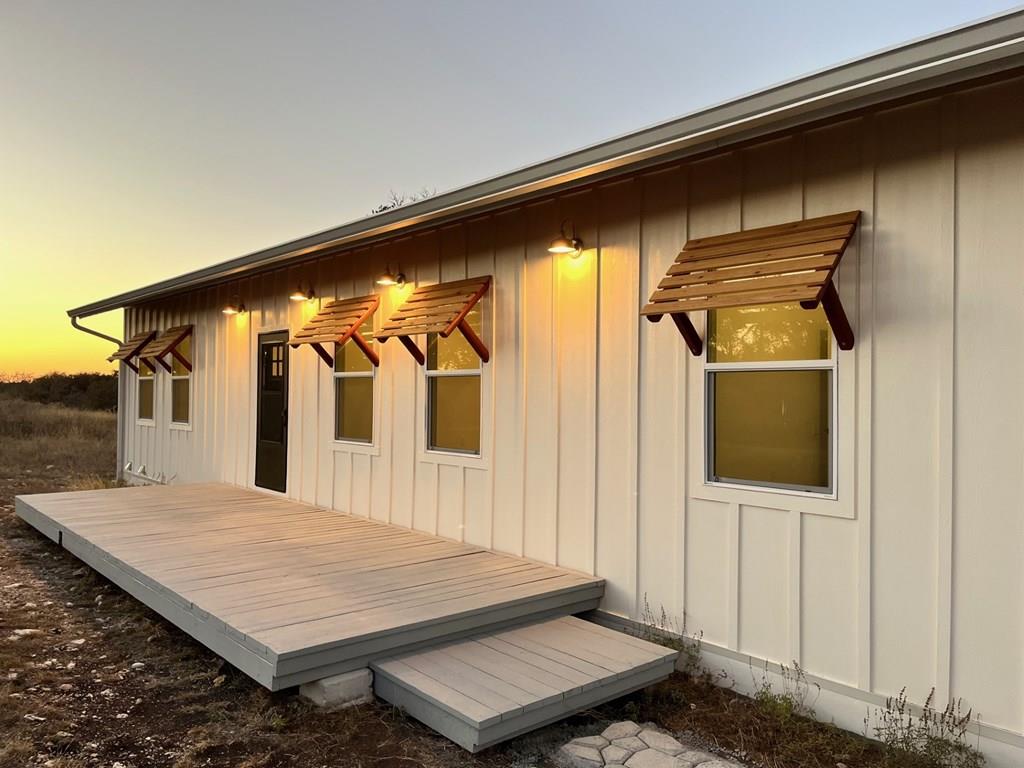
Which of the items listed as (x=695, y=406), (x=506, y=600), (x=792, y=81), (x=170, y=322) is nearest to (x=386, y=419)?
(x=506, y=600)

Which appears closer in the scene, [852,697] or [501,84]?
[852,697]

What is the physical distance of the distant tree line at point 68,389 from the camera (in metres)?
23.8

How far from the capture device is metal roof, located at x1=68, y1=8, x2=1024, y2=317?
2.15m

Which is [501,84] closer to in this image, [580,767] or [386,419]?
[386,419]

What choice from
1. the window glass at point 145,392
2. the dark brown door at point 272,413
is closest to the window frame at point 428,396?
the dark brown door at point 272,413

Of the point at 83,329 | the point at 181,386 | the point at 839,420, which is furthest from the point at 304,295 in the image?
the point at 83,329

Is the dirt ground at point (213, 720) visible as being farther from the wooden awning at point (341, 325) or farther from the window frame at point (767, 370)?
the wooden awning at point (341, 325)

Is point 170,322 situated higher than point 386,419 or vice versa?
point 170,322

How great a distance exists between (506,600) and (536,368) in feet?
4.73

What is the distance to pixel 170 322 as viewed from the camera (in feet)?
30.3

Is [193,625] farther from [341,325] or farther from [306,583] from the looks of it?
[341,325]

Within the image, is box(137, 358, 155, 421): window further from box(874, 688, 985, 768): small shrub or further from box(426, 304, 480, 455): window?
box(874, 688, 985, 768): small shrub

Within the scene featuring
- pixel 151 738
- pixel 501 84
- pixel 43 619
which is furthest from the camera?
pixel 501 84

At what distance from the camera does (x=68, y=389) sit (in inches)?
988
